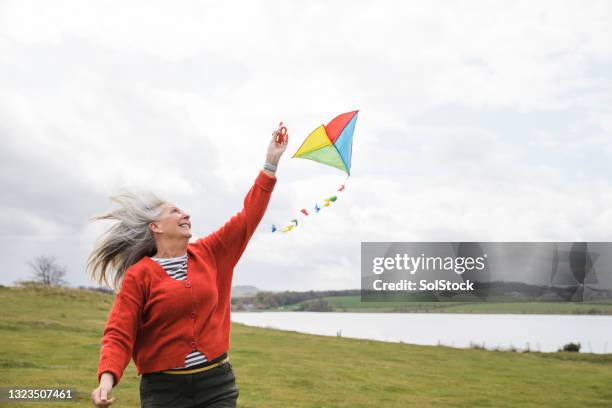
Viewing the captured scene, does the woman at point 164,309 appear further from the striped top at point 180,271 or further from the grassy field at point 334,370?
the grassy field at point 334,370

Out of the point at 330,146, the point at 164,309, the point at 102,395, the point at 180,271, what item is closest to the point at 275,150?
the point at 180,271

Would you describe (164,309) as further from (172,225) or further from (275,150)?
(275,150)

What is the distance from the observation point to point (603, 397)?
18.8 metres

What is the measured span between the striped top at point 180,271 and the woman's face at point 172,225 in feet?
0.53

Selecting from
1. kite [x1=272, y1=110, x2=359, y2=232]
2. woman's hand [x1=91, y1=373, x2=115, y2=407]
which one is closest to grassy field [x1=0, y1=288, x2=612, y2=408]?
kite [x1=272, y1=110, x2=359, y2=232]

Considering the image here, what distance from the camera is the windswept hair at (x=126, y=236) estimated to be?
4.36 meters

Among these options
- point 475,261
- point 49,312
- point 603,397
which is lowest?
point 603,397

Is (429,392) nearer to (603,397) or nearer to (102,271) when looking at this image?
(603,397)

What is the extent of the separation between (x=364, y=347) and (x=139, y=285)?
81.5 feet

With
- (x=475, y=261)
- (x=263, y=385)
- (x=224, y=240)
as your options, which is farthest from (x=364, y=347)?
(x=224, y=240)

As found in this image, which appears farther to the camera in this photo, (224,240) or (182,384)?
(224,240)

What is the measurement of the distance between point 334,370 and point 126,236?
16313 millimetres

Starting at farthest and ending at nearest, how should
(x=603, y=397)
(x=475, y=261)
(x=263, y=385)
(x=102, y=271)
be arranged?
(x=475, y=261) < (x=603, y=397) < (x=263, y=385) < (x=102, y=271)

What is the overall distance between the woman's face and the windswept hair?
0.04m
